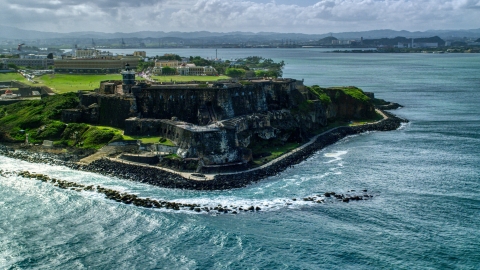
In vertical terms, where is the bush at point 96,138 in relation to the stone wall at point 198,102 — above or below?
below

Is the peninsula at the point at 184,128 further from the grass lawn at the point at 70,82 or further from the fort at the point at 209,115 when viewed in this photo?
the grass lawn at the point at 70,82

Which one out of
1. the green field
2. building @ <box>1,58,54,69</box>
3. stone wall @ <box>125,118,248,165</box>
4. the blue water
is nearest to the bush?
the blue water

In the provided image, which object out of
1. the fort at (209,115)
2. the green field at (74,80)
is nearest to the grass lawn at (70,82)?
the green field at (74,80)

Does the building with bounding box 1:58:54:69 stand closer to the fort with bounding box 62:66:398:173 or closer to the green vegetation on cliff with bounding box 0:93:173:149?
the green vegetation on cliff with bounding box 0:93:173:149

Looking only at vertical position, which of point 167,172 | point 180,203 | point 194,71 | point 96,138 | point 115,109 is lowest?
point 180,203

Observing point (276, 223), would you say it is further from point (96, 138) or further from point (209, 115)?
point (96, 138)

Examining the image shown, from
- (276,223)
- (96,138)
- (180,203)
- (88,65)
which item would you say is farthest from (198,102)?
(88,65)
